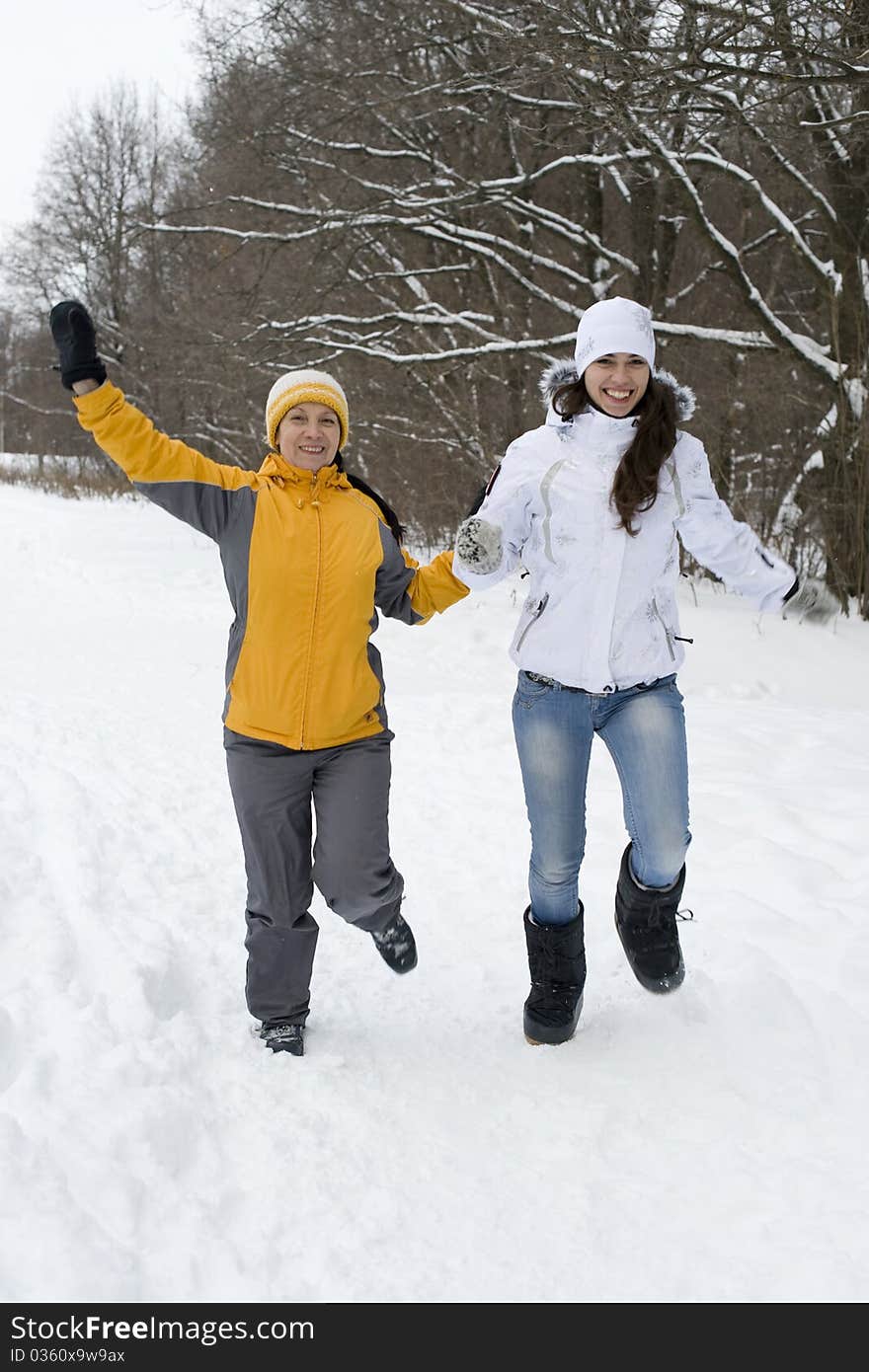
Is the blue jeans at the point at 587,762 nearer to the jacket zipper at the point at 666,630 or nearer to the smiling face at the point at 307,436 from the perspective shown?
the jacket zipper at the point at 666,630

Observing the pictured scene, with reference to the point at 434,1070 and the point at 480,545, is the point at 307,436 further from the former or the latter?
the point at 434,1070

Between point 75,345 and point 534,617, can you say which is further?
point 534,617

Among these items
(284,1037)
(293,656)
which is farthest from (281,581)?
(284,1037)

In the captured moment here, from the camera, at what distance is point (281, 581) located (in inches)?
114

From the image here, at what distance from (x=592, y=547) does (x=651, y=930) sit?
1.15m

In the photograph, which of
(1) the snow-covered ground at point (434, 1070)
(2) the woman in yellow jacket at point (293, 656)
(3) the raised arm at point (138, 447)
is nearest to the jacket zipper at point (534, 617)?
(2) the woman in yellow jacket at point (293, 656)

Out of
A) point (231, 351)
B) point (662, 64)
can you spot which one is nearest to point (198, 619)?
point (231, 351)

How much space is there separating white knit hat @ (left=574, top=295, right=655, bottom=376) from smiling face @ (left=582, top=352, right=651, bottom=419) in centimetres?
2

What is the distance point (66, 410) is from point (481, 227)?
82.5 feet

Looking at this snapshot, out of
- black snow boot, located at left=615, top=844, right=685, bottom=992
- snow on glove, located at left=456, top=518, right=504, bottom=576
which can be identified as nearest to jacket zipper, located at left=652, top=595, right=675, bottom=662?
snow on glove, located at left=456, top=518, right=504, bottom=576

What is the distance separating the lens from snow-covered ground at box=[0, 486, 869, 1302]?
7.14 ft

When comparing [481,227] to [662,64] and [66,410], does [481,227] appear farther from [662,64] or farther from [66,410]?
[66,410]

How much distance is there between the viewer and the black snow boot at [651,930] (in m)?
3.09

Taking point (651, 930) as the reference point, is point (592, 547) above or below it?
above
